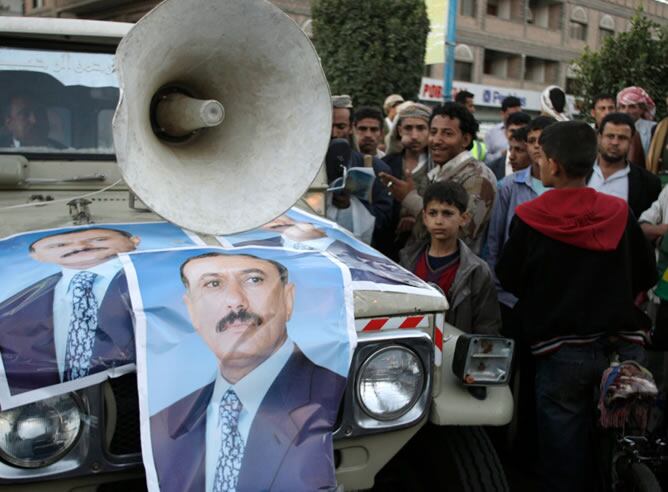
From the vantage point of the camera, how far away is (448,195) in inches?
132

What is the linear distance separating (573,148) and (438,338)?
1.08 m

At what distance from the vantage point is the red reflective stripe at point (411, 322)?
236 centimetres

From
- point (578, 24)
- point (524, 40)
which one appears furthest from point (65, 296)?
point (578, 24)

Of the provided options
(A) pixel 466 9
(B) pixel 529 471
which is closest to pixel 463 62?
(A) pixel 466 9

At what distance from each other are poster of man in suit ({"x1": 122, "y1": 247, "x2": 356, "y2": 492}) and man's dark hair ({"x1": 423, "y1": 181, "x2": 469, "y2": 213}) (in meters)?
1.13

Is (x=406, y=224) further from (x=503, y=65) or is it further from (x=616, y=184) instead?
(x=503, y=65)

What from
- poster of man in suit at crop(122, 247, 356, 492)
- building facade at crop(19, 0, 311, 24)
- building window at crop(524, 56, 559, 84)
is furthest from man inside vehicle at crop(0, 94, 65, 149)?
building window at crop(524, 56, 559, 84)

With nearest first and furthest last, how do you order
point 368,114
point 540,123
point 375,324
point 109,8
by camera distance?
point 375,324, point 540,123, point 368,114, point 109,8

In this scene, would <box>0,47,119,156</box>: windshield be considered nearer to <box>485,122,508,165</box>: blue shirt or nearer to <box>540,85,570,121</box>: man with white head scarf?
<box>540,85,570,121</box>: man with white head scarf

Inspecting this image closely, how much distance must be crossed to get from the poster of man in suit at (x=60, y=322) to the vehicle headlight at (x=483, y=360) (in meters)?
1.02

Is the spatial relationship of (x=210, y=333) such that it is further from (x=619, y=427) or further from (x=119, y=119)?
(x=619, y=427)

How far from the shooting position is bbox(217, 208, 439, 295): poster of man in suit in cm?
245

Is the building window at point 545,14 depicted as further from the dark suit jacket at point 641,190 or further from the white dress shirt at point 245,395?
the white dress shirt at point 245,395

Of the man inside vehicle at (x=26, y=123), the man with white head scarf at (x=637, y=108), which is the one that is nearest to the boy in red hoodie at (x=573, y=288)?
the man inside vehicle at (x=26, y=123)
